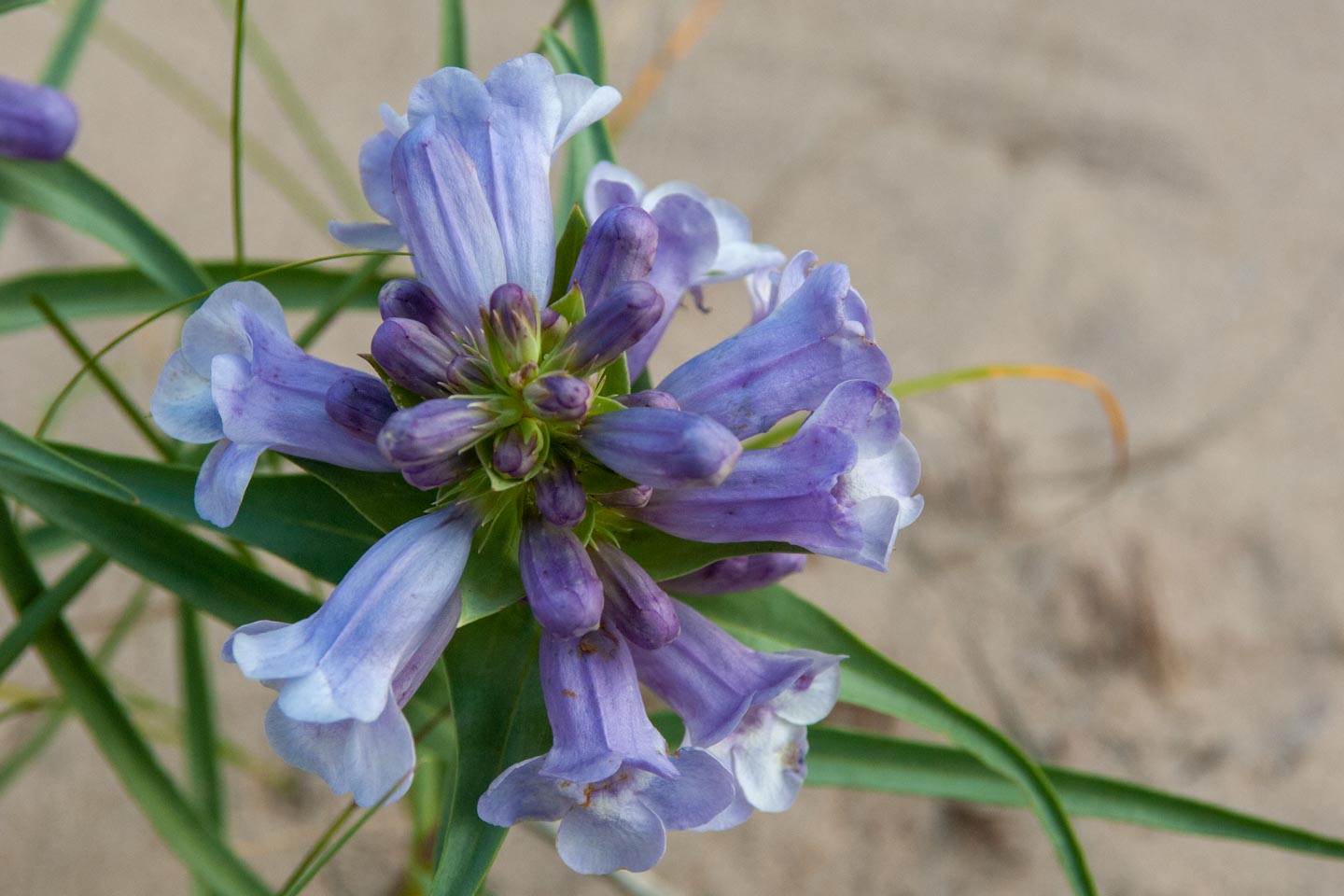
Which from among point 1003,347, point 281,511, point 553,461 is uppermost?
point 553,461

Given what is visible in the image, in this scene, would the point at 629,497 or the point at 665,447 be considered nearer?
the point at 665,447

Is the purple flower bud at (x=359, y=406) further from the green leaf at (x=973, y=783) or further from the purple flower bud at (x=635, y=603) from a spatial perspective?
the green leaf at (x=973, y=783)

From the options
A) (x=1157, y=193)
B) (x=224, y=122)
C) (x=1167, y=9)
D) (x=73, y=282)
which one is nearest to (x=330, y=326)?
(x=224, y=122)

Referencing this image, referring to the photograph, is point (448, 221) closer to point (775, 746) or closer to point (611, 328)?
point (611, 328)

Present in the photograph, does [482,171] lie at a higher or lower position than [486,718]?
higher

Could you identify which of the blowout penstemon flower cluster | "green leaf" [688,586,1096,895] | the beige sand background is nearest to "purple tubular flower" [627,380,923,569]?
the blowout penstemon flower cluster

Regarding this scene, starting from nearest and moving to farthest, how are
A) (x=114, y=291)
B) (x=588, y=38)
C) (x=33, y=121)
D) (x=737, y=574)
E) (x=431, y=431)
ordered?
(x=431, y=431) < (x=737, y=574) < (x=33, y=121) < (x=588, y=38) < (x=114, y=291)

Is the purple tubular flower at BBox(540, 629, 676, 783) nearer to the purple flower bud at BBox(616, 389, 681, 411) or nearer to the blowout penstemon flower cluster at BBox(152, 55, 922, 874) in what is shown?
the blowout penstemon flower cluster at BBox(152, 55, 922, 874)

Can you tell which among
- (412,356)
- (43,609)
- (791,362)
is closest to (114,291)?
(43,609)
